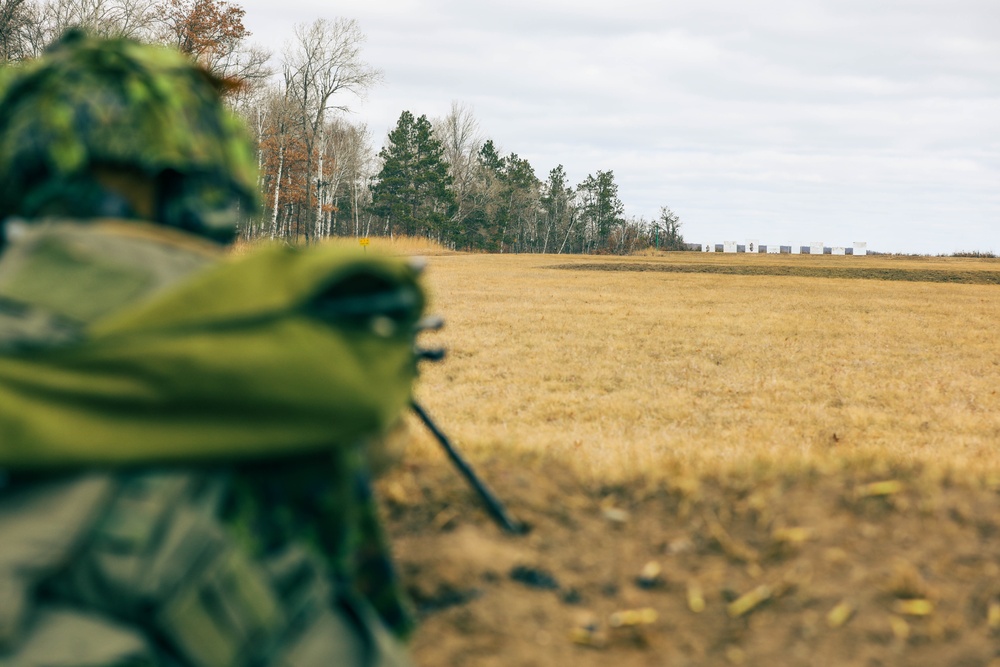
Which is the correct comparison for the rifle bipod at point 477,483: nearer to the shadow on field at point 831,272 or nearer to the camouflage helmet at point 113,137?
the camouflage helmet at point 113,137

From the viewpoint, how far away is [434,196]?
241 ft

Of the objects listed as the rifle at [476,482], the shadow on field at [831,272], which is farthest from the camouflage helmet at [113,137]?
the shadow on field at [831,272]

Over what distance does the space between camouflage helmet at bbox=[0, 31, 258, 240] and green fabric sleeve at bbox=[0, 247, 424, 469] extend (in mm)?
411

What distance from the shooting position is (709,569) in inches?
112

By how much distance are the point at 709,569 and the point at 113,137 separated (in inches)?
85.8

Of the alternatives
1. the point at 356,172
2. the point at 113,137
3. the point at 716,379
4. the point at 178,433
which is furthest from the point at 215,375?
the point at 356,172

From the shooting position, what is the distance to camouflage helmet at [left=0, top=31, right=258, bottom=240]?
5.33 ft

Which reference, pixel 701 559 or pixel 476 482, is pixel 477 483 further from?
pixel 701 559

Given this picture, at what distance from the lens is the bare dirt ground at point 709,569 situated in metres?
2.51

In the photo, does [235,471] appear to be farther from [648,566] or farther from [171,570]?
[648,566]

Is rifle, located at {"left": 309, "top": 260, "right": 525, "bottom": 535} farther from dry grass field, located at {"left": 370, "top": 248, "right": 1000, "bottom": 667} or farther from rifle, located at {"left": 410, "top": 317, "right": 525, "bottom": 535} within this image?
dry grass field, located at {"left": 370, "top": 248, "right": 1000, "bottom": 667}

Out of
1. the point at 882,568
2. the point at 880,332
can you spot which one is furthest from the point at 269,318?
the point at 880,332

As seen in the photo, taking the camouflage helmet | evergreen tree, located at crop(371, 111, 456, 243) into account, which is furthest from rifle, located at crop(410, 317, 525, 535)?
evergreen tree, located at crop(371, 111, 456, 243)

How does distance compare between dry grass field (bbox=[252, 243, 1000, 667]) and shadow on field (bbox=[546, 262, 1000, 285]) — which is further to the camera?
shadow on field (bbox=[546, 262, 1000, 285])
